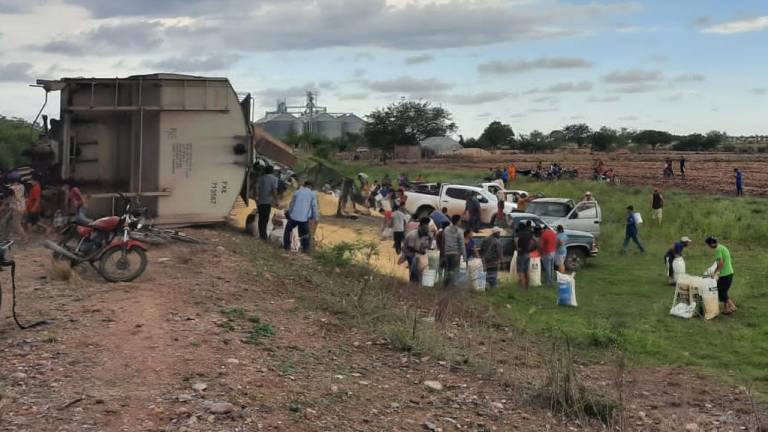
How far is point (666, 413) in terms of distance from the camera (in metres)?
8.21

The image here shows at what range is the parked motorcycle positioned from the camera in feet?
34.2

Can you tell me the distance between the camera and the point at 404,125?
285 feet

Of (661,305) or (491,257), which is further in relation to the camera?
(491,257)

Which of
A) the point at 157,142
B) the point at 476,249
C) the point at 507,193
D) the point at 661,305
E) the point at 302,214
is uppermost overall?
the point at 157,142

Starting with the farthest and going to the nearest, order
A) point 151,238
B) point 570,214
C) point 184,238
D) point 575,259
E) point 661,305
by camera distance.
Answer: point 570,214 < point 575,259 < point 661,305 < point 184,238 < point 151,238

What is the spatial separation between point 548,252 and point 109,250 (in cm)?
935

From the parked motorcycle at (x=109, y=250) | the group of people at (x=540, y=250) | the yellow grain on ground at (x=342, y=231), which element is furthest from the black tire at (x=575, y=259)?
the parked motorcycle at (x=109, y=250)

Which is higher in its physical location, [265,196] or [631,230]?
[265,196]

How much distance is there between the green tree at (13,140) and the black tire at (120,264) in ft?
41.2

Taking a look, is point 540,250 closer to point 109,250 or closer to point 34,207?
point 109,250

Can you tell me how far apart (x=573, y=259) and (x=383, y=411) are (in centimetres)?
1290

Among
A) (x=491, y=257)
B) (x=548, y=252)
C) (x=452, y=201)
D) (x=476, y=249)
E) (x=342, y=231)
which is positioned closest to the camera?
(x=491, y=257)

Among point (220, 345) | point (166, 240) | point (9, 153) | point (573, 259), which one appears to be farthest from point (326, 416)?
point (9, 153)

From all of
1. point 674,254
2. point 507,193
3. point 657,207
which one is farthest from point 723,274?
point 507,193
